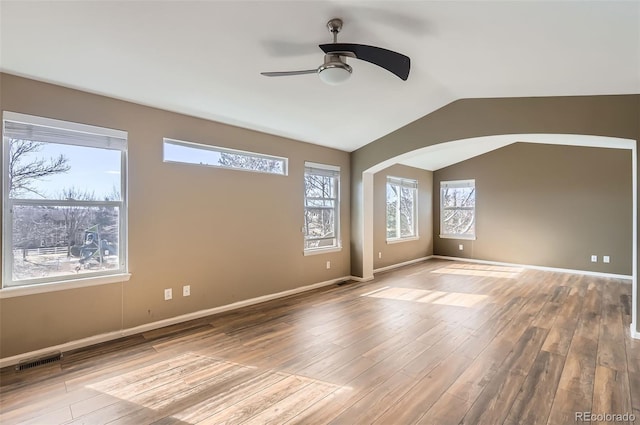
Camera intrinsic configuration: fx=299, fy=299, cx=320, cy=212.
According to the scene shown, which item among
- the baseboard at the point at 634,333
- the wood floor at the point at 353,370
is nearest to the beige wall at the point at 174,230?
the wood floor at the point at 353,370

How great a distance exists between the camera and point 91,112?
2.93 meters

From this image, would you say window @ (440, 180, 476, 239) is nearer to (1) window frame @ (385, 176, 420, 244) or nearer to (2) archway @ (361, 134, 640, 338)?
(2) archway @ (361, 134, 640, 338)

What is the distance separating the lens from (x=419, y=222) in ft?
25.6

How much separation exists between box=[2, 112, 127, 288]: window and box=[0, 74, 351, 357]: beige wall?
117 mm

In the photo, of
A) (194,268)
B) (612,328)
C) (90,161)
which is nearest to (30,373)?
(194,268)

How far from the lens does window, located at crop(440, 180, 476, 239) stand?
25.4 ft

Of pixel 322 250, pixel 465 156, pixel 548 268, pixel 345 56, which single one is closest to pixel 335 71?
pixel 345 56

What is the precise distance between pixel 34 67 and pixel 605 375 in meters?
5.33

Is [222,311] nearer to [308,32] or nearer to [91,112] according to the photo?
[91,112]

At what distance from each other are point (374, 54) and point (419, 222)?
242 inches

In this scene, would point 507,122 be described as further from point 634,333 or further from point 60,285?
point 60,285

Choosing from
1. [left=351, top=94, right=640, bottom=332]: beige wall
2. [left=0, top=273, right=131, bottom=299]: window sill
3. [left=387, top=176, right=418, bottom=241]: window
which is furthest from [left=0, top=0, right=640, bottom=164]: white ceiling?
[left=387, top=176, right=418, bottom=241]: window

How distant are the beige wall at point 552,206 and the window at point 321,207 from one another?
4.19 meters

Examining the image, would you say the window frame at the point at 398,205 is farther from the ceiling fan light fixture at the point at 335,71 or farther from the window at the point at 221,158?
the ceiling fan light fixture at the point at 335,71
